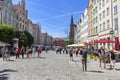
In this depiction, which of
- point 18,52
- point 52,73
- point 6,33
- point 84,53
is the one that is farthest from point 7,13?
point 52,73

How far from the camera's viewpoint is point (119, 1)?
39312 mm

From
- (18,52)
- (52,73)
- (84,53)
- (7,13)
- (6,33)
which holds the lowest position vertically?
(52,73)

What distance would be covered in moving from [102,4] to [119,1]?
12962 millimetres

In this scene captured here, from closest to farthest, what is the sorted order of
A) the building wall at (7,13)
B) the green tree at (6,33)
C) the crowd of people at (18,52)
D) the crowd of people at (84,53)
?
the crowd of people at (84,53), the crowd of people at (18,52), the green tree at (6,33), the building wall at (7,13)

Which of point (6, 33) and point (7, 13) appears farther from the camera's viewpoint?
point (7, 13)

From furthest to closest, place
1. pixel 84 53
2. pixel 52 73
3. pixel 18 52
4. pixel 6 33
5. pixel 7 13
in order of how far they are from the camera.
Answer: pixel 7 13
pixel 6 33
pixel 18 52
pixel 84 53
pixel 52 73

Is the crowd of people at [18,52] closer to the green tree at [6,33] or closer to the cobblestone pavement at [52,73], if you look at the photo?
the cobblestone pavement at [52,73]

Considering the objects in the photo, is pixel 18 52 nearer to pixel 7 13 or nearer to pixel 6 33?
pixel 6 33

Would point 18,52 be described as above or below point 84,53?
below

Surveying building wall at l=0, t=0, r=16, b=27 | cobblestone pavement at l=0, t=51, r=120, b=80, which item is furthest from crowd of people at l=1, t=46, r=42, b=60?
building wall at l=0, t=0, r=16, b=27

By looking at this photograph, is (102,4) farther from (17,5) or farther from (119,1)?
(17,5)

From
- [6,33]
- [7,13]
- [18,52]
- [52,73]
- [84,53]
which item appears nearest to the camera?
[52,73]

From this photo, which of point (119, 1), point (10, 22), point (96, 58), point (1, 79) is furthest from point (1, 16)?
point (1, 79)

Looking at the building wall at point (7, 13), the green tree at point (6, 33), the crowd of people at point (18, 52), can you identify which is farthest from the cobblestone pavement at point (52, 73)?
the building wall at point (7, 13)
